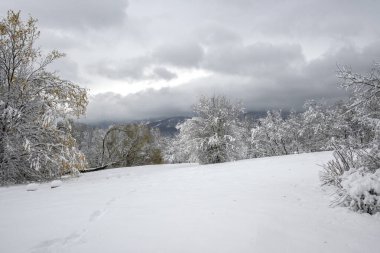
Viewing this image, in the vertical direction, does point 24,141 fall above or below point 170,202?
above

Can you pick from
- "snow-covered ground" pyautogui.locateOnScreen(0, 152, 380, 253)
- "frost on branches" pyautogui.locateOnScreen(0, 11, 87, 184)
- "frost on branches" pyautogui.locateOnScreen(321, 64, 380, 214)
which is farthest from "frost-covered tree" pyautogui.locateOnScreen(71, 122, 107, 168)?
"frost on branches" pyautogui.locateOnScreen(321, 64, 380, 214)

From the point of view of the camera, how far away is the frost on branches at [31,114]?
11281 millimetres

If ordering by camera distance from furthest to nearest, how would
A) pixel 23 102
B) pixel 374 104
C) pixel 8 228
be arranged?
pixel 23 102
pixel 374 104
pixel 8 228

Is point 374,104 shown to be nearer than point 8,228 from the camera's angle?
No

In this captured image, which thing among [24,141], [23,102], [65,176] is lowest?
[65,176]

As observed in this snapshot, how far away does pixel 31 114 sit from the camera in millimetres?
11836

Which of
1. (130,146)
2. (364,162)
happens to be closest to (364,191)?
(364,162)

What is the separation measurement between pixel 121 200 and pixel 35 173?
7.22 metres

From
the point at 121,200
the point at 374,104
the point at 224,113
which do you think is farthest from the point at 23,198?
the point at 224,113

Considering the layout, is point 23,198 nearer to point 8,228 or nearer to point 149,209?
point 8,228

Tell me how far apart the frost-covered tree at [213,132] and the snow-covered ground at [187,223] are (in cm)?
1158

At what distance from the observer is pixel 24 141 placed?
36.2 ft

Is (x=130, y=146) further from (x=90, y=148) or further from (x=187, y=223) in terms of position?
(x=187, y=223)

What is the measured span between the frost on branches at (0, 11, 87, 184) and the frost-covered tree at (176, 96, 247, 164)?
29.3 feet
